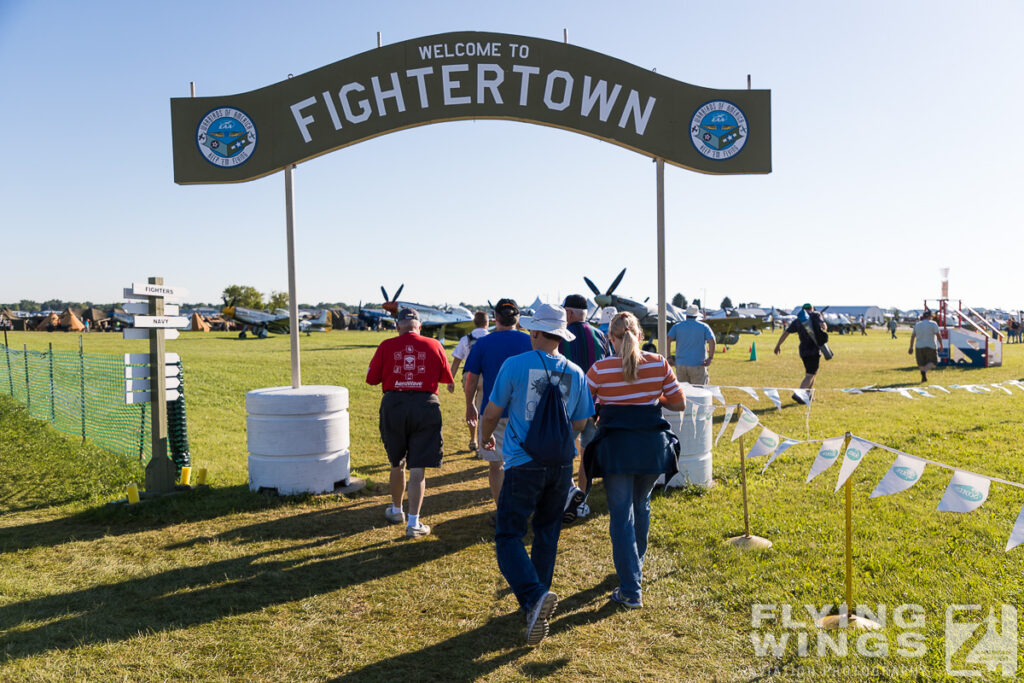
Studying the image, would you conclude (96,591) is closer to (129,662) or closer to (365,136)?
(129,662)

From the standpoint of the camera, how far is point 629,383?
13.0ft

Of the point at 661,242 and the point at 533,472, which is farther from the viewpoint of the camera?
the point at 661,242

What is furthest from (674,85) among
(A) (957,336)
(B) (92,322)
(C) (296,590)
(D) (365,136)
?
(B) (92,322)

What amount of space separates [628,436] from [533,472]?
696mm

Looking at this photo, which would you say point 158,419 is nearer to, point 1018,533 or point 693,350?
point 1018,533

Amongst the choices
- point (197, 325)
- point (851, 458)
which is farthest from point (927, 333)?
point (197, 325)

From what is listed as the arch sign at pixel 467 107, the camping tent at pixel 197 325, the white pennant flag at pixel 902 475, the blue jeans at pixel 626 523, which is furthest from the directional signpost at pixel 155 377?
the camping tent at pixel 197 325

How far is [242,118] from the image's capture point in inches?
273

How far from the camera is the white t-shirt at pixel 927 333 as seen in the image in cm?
1602

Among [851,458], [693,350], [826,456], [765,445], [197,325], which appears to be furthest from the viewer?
[197,325]

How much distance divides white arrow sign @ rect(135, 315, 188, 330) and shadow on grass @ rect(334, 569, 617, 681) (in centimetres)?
426

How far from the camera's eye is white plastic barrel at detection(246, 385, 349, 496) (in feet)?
20.6

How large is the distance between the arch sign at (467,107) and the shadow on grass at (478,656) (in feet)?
16.5

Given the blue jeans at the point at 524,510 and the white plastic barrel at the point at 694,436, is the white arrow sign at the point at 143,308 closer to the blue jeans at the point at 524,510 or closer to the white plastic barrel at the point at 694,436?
the blue jeans at the point at 524,510
